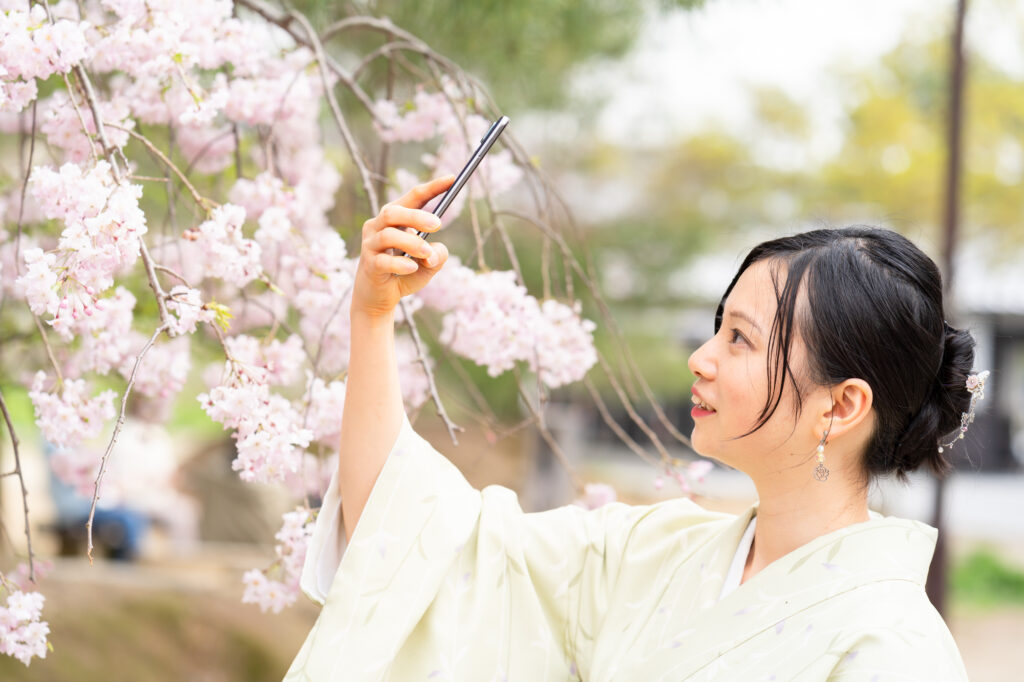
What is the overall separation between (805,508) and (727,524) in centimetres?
14

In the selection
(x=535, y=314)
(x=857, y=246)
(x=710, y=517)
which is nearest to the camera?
(x=857, y=246)

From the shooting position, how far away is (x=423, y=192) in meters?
0.96

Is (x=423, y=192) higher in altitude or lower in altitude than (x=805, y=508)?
higher

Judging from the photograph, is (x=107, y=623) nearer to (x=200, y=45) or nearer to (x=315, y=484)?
(x=315, y=484)

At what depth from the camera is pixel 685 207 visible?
7.23 meters

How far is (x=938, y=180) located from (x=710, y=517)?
647cm

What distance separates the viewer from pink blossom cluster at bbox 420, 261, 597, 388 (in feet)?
4.85

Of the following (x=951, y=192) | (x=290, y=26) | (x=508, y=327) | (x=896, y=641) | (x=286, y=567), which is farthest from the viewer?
(x=951, y=192)

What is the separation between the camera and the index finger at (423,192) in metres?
0.95

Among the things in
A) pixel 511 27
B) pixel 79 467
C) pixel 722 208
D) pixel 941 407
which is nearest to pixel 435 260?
pixel 941 407

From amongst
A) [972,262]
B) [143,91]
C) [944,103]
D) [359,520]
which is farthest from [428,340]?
[972,262]

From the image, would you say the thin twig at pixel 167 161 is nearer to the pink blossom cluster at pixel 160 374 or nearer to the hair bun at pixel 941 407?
the pink blossom cluster at pixel 160 374

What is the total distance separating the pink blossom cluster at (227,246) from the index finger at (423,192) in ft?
1.03

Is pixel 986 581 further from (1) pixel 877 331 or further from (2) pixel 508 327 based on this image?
(1) pixel 877 331
